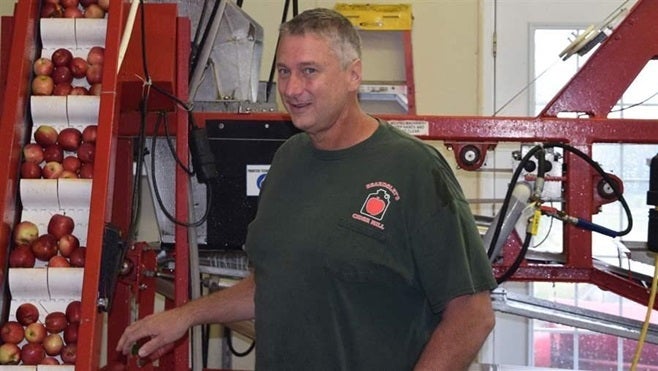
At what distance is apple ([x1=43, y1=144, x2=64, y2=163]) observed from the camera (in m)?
2.36

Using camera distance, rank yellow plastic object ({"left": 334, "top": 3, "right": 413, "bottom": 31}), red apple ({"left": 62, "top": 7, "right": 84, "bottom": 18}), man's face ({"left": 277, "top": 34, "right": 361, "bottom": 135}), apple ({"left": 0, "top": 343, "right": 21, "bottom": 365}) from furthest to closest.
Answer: yellow plastic object ({"left": 334, "top": 3, "right": 413, "bottom": 31}), red apple ({"left": 62, "top": 7, "right": 84, "bottom": 18}), apple ({"left": 0, "top": 343, "right": 21, "bottom": 365}), man's face ({"left": 277, "top": 34, "right": 361, "bottom": 135})

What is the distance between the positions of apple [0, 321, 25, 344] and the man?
738mm

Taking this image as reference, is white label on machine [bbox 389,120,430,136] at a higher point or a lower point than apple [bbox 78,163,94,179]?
higher

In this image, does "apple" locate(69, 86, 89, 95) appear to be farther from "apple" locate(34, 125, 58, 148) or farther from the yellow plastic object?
the yellow plastic object

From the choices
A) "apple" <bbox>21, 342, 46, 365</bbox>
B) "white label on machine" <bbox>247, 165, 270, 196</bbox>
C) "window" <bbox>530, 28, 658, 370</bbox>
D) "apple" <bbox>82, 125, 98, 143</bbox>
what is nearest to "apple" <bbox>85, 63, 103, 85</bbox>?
"apple" <bbox>82, 125, 98, 143</bbox>

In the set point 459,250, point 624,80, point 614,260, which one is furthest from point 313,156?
point 614,260

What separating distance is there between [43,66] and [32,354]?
773 millimetres

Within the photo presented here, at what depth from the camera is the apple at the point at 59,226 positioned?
89.7 inches

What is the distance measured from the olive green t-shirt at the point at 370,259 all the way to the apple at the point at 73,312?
2.17 ft

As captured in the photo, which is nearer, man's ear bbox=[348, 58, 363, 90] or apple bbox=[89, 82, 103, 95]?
man's ear bbox=[348, 58, 363, 90]

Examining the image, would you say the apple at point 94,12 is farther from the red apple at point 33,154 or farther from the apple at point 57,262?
the apple at point 57,262

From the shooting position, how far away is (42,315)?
2.24m

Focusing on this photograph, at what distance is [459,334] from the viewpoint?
1.53 meters

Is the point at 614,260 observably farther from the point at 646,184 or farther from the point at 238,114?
the point at 238,114
